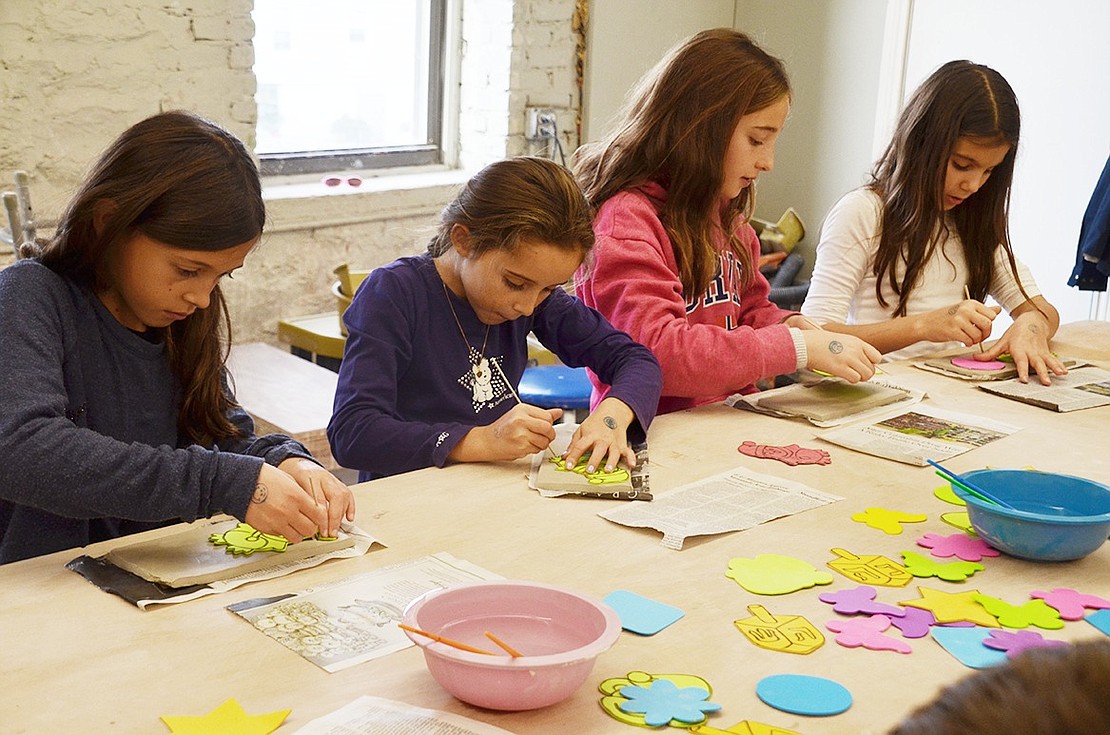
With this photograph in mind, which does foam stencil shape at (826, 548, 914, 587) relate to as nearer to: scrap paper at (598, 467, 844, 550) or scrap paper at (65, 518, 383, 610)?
scrap paper at (598, 467, 844, 550)

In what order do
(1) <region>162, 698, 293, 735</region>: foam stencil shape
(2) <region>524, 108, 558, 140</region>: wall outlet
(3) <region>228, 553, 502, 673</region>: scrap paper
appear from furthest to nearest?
(2) <region>524, 108, 558, 140</region>: wall outlet → (3) <region>228, 553, 502, 673</region>: scrap paper → (1) <region>162, 698, 293, 735</region>: foam stencil shape

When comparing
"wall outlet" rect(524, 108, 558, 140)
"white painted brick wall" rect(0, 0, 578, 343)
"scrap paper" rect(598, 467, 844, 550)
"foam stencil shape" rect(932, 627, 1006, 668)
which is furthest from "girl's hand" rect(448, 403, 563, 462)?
"wall outlet" rect(524, 108, 558, 140)

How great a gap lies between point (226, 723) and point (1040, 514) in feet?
3.05

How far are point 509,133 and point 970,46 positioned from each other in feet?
5.63

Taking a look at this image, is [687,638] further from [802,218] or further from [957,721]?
[802,218]

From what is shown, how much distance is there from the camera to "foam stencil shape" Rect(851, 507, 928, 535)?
4.76 feet

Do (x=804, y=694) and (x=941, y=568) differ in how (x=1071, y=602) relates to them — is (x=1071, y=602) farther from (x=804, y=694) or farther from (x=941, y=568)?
(x=804, y=694)

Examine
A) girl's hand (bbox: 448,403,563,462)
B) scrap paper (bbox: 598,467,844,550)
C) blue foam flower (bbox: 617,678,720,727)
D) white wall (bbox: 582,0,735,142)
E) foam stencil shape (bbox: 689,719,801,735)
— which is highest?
white wall (bbox: 582,0,735,142)

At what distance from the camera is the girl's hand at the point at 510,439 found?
162 cm

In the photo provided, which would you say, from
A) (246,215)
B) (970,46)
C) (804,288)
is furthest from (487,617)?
(970,46)

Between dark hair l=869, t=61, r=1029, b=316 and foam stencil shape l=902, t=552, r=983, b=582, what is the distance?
1240 millimetres

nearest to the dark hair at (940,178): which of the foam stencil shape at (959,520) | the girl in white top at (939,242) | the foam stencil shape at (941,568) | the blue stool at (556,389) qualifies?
the girl in white top at (939,242)

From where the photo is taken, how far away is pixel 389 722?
95 cm

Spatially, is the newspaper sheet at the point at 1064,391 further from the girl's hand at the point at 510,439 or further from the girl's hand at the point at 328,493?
the girl's hand at the point at 328,493
